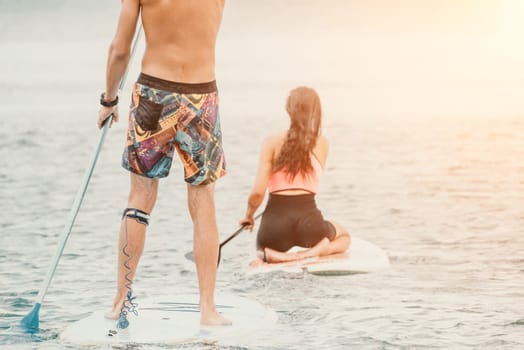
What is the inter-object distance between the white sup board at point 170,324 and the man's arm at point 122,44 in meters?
1.00

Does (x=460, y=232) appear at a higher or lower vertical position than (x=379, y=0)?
lower

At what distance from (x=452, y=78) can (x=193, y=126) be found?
1308 cm

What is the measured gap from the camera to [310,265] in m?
6.70

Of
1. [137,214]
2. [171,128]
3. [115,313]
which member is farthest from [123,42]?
[115,313]

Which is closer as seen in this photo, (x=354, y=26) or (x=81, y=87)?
(x=81, y=87)

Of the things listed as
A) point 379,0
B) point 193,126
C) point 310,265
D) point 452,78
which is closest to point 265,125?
point 452,78

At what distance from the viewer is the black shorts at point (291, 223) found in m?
6.82

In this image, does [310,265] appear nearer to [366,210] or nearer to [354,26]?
[366,210]

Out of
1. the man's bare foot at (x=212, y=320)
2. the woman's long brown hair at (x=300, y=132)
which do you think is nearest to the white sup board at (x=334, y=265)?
the woman's long brown hair at (x=300, y=132)

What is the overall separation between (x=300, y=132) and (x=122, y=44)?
6.03 feet

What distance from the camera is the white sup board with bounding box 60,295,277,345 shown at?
16.9 feet

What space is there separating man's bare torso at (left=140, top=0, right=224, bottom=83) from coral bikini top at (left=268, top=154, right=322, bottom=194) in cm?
165

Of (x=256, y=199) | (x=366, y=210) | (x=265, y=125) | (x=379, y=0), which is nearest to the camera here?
(x=256, y=199)

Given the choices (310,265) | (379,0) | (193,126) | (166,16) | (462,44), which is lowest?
(310,265)
